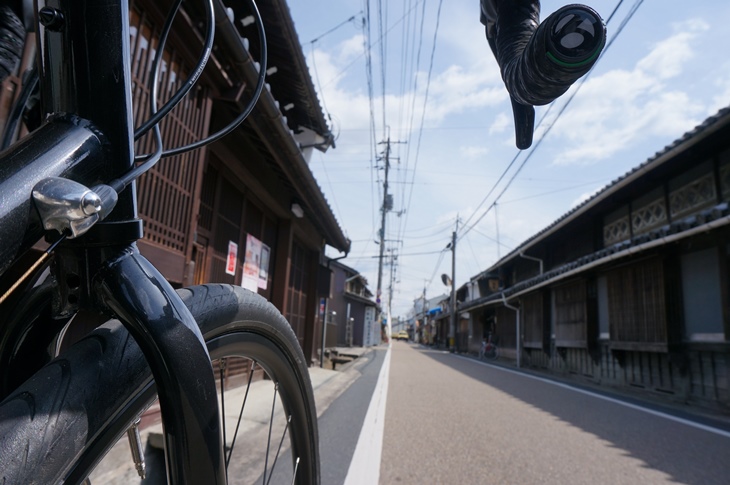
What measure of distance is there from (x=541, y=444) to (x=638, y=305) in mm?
7651

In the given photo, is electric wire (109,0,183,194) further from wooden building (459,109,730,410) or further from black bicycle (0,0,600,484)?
wooden building (459,109,730,410)

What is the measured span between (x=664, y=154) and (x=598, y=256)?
3.12 metres

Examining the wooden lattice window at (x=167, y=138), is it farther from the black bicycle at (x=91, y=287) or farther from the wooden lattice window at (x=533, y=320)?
the wooden lattice window at (x=533, y=320)

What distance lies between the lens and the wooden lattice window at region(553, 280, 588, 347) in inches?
531

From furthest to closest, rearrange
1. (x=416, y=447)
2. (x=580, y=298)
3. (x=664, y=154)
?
1. (x=580, y=298)
2. (x=664, y=154)
3. (x=416, y=447)

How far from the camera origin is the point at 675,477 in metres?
3.49

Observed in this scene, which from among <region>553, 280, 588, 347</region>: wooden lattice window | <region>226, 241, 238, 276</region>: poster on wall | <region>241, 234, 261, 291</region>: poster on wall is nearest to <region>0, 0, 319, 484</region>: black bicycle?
<region>226, 241, 238, 276</region>: poster on wall

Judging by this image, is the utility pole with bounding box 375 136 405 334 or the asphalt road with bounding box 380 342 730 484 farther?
the utility pole with bounding box 375 136 405 334

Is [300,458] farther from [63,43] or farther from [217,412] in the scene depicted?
[63,43]

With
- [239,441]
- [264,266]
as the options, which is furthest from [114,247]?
[264,266]

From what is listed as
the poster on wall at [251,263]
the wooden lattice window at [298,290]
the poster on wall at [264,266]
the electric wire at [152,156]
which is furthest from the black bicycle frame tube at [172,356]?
the wooden lattice window at [298,290]

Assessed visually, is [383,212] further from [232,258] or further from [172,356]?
[172,356]

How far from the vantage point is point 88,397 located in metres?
→ 0.68

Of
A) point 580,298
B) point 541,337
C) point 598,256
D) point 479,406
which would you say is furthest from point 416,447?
Result: point 541,337
